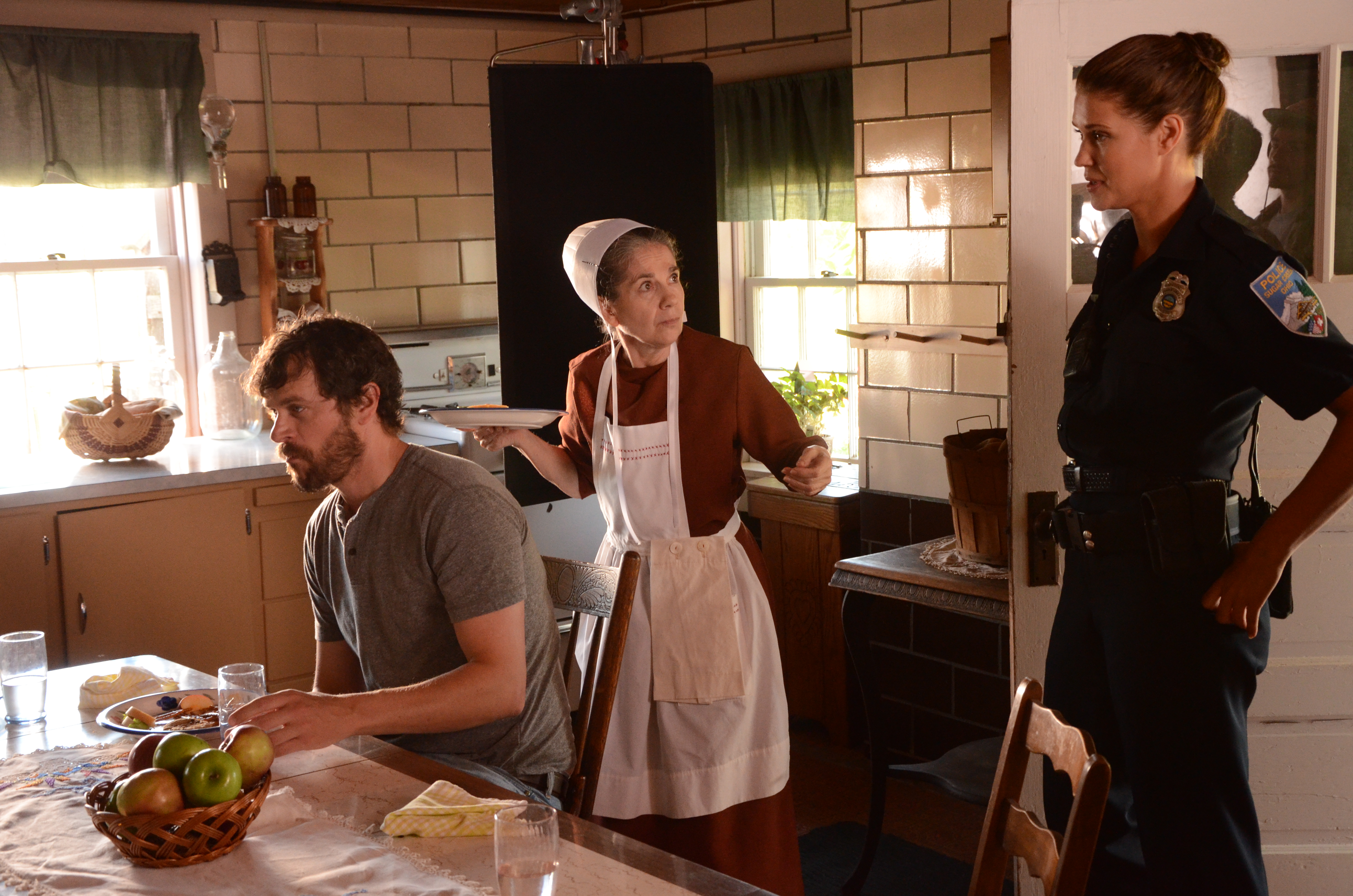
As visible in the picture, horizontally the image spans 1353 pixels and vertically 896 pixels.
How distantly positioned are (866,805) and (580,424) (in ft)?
5.38

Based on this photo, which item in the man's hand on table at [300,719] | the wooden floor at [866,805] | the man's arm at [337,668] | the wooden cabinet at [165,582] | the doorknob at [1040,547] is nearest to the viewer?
the man's hand on table at [300,719]

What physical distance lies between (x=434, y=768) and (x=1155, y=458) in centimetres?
119

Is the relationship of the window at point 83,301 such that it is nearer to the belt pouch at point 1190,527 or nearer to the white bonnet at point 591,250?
the white bonnet at point 591,250

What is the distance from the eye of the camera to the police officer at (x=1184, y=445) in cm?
189

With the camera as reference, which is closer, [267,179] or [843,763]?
[843,763]

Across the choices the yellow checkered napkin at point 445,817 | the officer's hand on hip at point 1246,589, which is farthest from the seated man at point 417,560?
the officer's hand on hip at point 1246,589

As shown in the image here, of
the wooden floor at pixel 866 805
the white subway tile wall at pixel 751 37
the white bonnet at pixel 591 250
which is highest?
the white subway tile wall at pixel 751 37

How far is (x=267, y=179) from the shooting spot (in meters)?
4.49

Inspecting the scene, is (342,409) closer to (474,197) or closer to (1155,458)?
(1155,458)

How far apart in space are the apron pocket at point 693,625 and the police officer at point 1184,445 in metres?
0.70

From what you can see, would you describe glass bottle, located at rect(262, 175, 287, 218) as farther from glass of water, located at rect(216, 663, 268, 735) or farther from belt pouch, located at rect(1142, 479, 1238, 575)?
belt pouch, located at rect(1142, 479, 1238, 575)

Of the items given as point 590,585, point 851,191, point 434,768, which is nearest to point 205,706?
point 434,768

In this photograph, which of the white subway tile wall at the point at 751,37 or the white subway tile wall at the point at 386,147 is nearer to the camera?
the white subway tile wall at the point at 751,37

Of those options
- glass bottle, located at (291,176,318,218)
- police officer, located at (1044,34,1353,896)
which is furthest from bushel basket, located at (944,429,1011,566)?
glass bottle, located at (291,176,318,218)
